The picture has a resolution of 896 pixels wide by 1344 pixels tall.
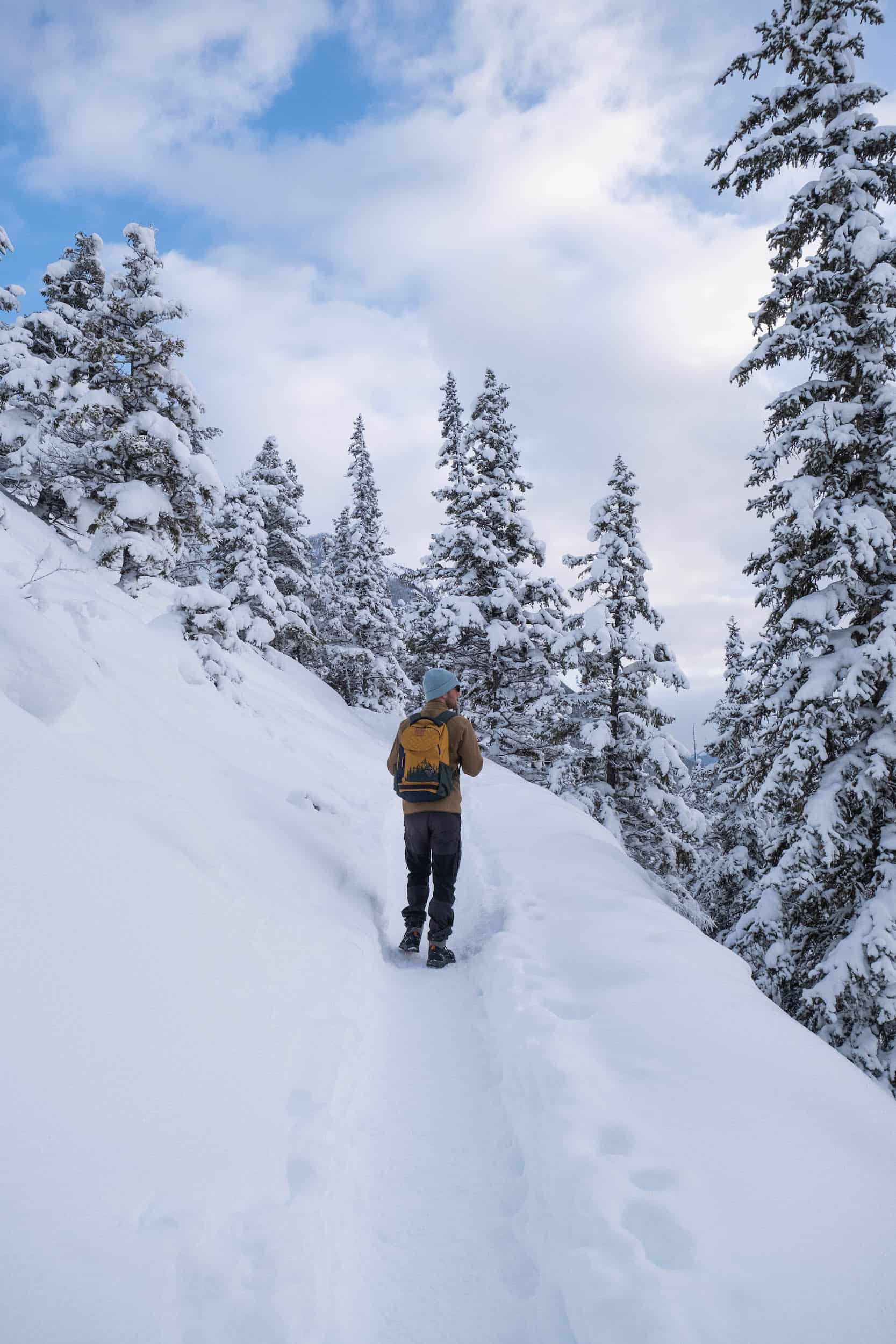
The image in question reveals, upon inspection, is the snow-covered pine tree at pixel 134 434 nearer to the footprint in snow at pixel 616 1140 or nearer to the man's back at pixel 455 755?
the man's back at pixel 455 755

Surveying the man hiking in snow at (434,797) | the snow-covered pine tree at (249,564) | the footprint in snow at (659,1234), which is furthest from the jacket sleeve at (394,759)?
the snow-covered pine tree at (249,564)

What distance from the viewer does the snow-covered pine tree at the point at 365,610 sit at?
32.9 meters

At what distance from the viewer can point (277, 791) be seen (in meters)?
8.24

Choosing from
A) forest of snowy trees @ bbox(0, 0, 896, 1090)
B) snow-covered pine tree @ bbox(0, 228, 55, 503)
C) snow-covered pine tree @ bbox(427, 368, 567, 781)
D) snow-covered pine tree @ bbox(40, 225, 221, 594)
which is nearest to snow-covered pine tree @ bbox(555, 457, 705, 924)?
forest of snowy trees @ bbox(0, 0, 896, 1090)

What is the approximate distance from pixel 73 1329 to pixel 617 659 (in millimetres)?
16169

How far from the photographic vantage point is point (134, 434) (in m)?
15.9

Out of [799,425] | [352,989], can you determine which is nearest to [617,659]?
[799,425]

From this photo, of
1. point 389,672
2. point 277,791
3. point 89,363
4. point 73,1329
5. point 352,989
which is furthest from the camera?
point 389,672

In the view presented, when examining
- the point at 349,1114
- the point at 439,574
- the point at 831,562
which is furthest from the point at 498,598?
the point at 349,1114

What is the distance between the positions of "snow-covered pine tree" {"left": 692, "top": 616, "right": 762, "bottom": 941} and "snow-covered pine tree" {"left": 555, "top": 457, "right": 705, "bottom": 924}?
1274 millimetres

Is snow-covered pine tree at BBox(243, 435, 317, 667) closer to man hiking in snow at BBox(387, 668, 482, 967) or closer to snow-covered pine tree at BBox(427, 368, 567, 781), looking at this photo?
snow-covered pine tree at BBox(427, 368, 567, 781)

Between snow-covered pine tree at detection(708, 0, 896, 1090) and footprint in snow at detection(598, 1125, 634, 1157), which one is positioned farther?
snow-covered pine tree at detection(708, 0, 896, 1090)

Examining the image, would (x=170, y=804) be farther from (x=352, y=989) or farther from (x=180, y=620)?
(x=180, y=620)

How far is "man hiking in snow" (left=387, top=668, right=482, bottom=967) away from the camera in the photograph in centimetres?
596
